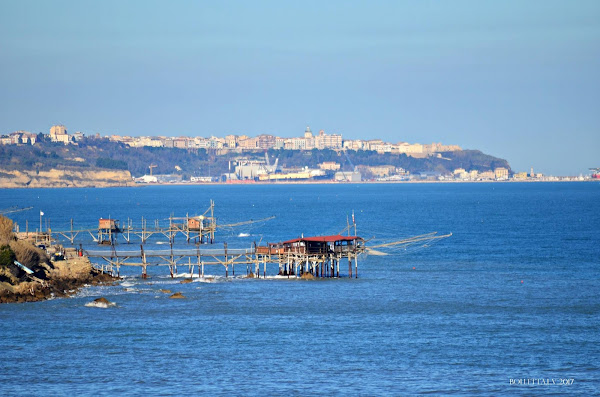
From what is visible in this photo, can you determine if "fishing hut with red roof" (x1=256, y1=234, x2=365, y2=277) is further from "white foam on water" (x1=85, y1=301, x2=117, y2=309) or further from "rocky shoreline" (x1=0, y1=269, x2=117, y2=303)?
"white foam on water" (x1=85, y1=301, x2=117, y2=309)

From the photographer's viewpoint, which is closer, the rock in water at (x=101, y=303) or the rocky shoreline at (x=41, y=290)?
the rock in water at (x=101, y=303)

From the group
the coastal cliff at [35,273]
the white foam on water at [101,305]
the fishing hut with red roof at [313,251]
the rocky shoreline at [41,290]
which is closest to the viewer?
the white foam on water at [101,305]

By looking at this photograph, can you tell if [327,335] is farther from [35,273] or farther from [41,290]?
[35,273]

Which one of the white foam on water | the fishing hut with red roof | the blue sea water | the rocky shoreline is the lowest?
the blue sea water

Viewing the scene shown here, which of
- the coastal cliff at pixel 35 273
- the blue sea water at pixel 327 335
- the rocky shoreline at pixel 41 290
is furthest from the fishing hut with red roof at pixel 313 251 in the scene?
the rocky shoreline at pixel 41 290

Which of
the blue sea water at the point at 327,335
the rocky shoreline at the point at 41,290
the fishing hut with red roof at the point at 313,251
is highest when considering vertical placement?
the fishing hut with red roof at the point at 313,251

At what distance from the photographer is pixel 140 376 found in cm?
3606

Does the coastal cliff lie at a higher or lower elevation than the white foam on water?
higher

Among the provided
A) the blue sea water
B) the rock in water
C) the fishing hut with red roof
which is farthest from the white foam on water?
the fishing hut with red roof

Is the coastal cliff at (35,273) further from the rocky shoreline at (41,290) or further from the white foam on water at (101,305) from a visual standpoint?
the white foam on water at (101,305)

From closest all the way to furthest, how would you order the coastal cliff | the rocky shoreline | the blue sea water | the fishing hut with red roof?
the blue sea water → the rocky shoreline → the coastal cliff → the fishing hut with red roof

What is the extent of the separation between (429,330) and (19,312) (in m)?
23.0

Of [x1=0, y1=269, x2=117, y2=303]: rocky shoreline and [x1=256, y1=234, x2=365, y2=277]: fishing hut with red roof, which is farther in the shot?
[x1=256, y1=234, x2=365, y2=277]: fishing hut with red roof

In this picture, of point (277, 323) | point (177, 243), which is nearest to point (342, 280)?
point (277, 323)
